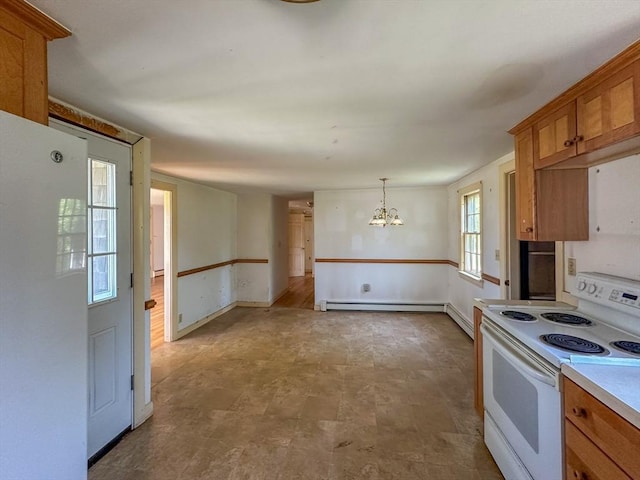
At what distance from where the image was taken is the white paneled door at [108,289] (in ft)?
6.67

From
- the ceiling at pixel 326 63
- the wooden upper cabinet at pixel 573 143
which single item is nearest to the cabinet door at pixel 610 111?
the wooden upper cabinet at pixel 573 143

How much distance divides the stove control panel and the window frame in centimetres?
194

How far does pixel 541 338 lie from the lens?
1553 millimetres

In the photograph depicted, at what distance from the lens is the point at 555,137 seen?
1.83 meters

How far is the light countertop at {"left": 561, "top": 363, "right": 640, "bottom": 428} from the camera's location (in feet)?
3.24

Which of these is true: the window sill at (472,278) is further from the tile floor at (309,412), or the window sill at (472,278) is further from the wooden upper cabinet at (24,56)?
the wooden upper cabinet at (24,56)

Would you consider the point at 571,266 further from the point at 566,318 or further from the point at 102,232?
the point at 102,232

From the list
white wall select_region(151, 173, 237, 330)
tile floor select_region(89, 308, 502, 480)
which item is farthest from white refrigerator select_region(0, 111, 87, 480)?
white wall select_region(151, 173, 237, 330)

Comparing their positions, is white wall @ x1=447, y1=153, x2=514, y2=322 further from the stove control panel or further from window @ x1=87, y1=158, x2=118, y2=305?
window @ x1=87, y1=158, x2=118, y2=305

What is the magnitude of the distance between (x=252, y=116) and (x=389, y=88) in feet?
2.79

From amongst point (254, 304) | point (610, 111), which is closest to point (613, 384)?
point (610, 111)

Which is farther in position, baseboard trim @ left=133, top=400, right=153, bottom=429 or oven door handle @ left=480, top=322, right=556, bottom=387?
baseboard trim @ left=133, top=400, right=153, bottom=429

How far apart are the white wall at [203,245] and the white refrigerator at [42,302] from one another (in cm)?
300

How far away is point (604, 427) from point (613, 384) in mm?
147
